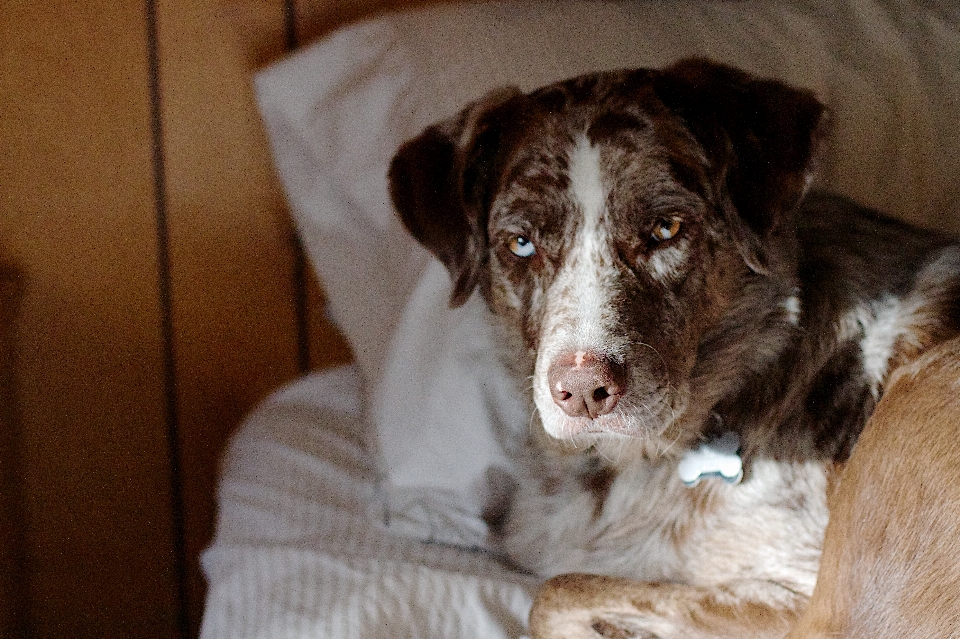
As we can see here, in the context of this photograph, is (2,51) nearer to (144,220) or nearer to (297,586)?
(144,220)

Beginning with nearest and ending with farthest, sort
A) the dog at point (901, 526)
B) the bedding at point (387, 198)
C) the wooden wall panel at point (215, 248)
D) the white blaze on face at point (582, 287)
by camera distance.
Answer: the dog at point (901, 526) → the white blaze on face at point (582, 287) → the bedding at point (387, 198) → the wooden wall panel at point (215, 248)

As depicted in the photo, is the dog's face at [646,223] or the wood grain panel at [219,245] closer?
the dog's face at [646,223]

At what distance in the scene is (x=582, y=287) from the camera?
1.50 metres

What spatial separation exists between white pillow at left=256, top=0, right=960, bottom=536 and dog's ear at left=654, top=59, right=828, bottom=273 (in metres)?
0.32

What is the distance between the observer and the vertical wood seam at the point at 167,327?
207 centimetres

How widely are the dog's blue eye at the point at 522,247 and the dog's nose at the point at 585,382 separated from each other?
276 mm

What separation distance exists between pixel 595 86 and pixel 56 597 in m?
1.58

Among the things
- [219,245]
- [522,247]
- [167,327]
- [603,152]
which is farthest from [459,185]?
[167,327]

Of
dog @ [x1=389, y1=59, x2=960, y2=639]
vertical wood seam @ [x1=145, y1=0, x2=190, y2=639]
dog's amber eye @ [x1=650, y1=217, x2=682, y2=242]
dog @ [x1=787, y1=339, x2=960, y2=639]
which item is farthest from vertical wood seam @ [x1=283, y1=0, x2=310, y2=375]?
dog @ [x1=787, y1=339, x2=960, y2=639]

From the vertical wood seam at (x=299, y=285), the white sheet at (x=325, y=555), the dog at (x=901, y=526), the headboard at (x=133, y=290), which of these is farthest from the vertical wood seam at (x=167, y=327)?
the dog at (x=901, y=526)

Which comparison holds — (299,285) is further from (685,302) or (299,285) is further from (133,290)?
(685,302)

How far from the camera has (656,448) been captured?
1743 millimetres

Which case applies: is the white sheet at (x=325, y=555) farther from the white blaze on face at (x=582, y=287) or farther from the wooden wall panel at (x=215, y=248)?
the white blaze on face at (x=582, y=287)

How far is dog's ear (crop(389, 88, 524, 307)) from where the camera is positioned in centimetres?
171
